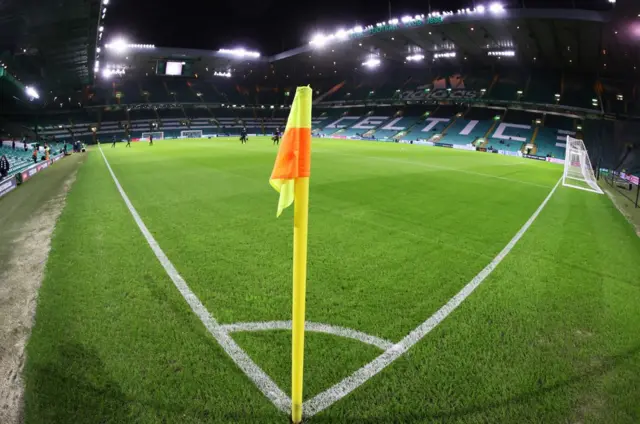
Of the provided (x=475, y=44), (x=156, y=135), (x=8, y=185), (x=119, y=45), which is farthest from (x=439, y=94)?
(x=8, y=185)

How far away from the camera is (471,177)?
59.5 ft

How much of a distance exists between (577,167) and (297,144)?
2412 cm

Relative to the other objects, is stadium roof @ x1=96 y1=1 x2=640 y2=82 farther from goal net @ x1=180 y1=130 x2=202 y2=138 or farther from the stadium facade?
goal net @ x1=180 y1=130 x2=202 y2=138

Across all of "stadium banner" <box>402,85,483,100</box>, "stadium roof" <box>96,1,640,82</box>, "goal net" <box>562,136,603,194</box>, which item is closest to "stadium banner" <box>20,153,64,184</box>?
"goal net" <box>562,136,603,194</box>

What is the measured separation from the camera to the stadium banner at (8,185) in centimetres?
1399

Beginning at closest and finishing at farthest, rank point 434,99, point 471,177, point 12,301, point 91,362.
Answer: point 91,362 < point 12,301 < point 471,177 < point 434,99

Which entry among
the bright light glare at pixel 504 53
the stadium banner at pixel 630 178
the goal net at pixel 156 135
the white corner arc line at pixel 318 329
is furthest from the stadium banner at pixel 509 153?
the goal net at pixel 156 135

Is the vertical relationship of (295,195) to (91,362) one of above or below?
above

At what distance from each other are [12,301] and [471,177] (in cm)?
1868

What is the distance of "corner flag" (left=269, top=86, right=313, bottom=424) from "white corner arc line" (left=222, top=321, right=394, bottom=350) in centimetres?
144

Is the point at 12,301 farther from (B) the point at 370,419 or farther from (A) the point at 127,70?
(A) the point at 127,70

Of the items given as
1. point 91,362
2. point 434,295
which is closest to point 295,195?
point 91,362

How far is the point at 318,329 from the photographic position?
4.14 metres

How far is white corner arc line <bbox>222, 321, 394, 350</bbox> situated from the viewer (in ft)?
12.9
